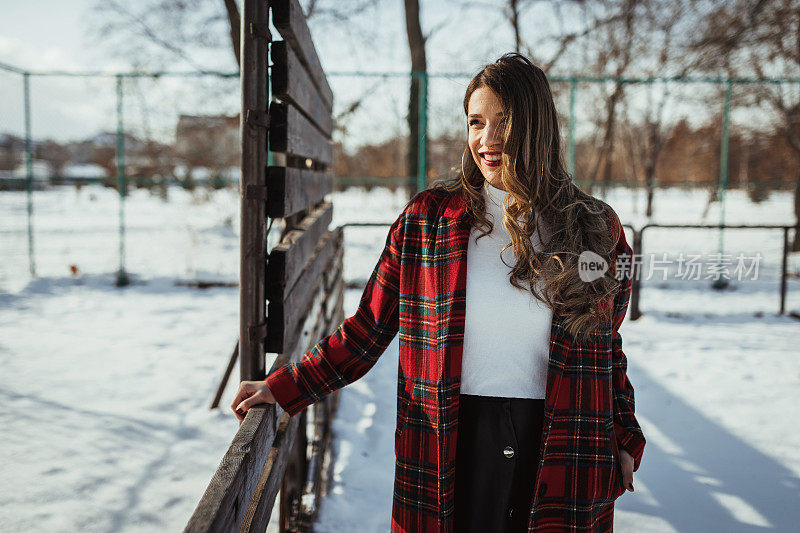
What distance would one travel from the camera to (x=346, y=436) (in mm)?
3746

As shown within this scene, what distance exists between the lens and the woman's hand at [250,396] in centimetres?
161

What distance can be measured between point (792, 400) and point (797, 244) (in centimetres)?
746

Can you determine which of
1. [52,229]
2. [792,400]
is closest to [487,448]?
[792,400]

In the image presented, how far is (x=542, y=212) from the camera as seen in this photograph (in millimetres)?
1566

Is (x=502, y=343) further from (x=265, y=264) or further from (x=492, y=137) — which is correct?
(x=265, y=264)

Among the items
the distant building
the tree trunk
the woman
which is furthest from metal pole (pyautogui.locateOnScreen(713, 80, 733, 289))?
the woman

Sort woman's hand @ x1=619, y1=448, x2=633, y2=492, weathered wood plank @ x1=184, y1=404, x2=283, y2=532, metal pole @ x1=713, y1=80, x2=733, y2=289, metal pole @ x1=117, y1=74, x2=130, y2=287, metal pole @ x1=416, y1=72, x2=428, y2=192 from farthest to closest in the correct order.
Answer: metal pole @ x1=713, y1=80, x2=733, y2=289, metal pole @ x1=117, y1=74, x2=130, y2=287, metal pole @ x1=416, y1=72, x2=428, y2=192, woman's hand @ x1=619, y1=448, x2=633, y2=492, weathered wood plank @ x1=184, y1=404, x2=283, y2=532

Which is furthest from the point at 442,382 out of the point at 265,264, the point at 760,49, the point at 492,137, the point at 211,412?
the point at 760,49

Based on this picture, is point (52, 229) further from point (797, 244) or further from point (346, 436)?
point (797, 244)

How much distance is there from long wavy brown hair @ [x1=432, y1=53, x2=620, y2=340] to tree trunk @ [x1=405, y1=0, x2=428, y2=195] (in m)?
6.45

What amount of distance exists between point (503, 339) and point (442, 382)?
18 centimetres

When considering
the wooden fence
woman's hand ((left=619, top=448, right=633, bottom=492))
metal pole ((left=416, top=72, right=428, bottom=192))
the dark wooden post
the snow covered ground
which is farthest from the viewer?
metal pole ((left=416, top=72, right=428, bottom=192))

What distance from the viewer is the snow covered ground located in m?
2.92

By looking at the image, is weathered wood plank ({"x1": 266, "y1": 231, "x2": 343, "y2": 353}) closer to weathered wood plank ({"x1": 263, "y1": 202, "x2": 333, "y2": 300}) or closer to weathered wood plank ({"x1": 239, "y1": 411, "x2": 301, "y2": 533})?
weathered wood plank ({"x1": 263, "y1": 202, "x2": 333, "y2": 300})
